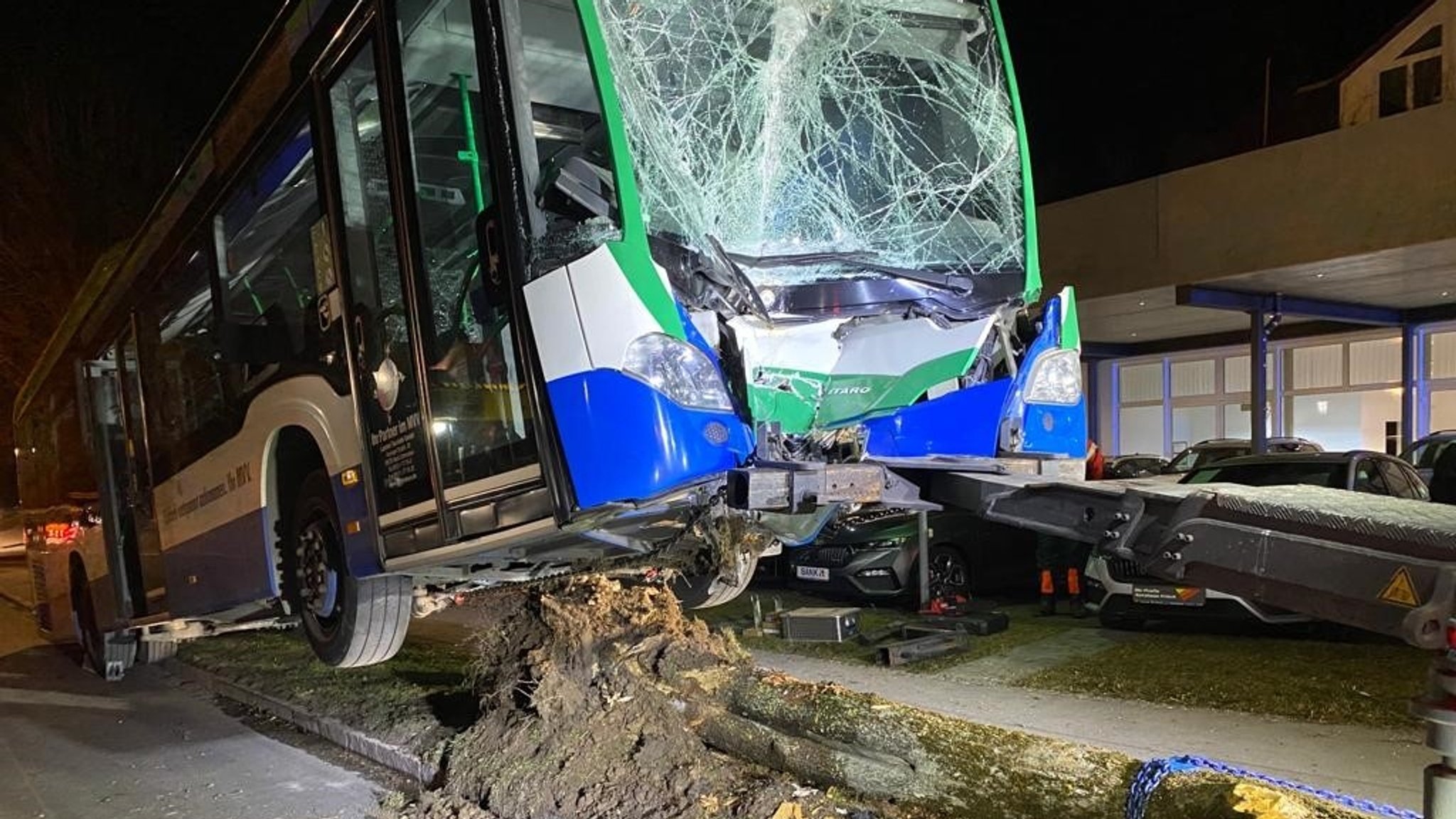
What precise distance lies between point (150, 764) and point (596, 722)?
11.5 ft

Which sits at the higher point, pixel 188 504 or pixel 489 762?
pixel 188 504

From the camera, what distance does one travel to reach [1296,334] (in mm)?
21312

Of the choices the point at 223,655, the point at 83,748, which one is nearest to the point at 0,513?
the point at 223,655

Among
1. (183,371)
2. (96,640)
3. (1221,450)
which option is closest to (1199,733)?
(183,371)

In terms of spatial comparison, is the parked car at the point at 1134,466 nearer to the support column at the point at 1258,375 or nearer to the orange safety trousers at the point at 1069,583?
the support column at the point at 1258,375

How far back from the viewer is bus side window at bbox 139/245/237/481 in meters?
6.22

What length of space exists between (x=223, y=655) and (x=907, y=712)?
307 inches

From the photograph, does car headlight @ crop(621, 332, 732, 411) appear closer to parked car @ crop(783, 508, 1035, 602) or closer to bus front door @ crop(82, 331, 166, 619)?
bus front door @ crop(82, 331, 166, 619)

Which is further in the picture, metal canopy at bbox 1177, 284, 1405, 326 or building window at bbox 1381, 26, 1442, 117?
metal canopy at bbox 1177, 284, 1405, 326

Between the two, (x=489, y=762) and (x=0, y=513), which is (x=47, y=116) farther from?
(x=0, y=513)

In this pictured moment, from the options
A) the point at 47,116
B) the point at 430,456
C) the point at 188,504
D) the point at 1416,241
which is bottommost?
the point at 188,504

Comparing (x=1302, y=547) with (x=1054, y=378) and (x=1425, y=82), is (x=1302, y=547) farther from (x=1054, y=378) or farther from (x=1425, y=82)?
(x=1425, y=82)

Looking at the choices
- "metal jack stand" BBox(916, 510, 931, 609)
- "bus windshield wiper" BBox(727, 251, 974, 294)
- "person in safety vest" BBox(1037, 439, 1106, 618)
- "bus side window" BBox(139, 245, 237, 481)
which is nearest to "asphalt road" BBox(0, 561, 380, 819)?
"bus side window" BBox(139, 245, 237, 481)

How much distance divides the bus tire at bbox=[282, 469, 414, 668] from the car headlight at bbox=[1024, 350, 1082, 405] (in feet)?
11.2
